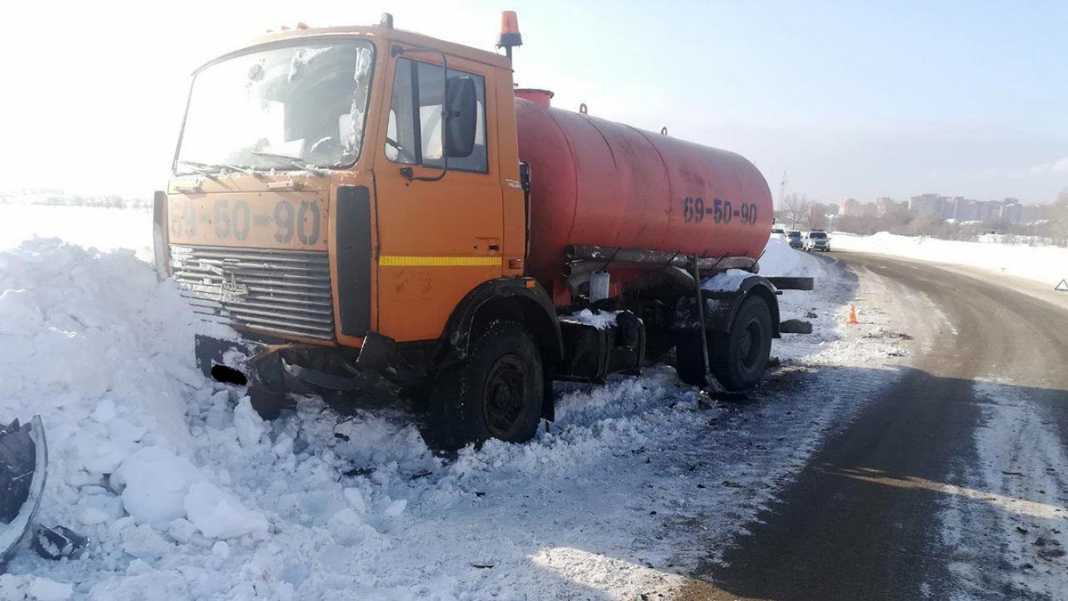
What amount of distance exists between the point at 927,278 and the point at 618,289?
24.2m

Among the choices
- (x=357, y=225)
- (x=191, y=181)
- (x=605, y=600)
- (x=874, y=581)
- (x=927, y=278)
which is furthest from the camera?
(x=927, y=278)

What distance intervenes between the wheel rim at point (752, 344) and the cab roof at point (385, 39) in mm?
5121

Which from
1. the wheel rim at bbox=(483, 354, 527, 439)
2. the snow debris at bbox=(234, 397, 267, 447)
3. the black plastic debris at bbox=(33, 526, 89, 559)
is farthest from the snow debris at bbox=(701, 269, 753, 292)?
the black plastic debris at bbox=(33, 526, 89, 559)

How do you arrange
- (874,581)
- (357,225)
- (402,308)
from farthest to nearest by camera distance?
(402,308)
(357,225)
(874,581)

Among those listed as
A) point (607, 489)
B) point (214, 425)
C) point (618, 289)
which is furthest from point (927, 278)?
point (214, 425)

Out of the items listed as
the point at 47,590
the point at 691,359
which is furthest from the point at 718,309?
the point at 47,590

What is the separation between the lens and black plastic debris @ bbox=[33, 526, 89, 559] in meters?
3.45

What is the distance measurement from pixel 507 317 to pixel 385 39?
234 cm

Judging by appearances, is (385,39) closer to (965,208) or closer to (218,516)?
(218,516)

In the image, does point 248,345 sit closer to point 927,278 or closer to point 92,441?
point 92,441

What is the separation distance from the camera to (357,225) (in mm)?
4723

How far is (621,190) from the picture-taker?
23.8 ft

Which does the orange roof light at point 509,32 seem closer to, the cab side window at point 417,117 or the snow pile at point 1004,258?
the cab side window at point 417,117

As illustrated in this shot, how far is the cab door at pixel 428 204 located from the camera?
16.3 feet
